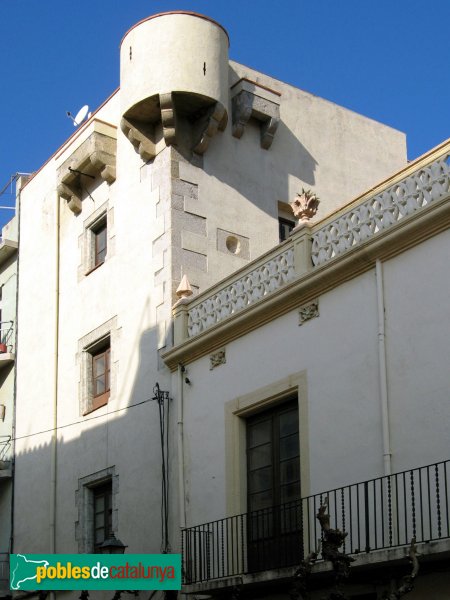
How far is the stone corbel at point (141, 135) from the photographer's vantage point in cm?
1941

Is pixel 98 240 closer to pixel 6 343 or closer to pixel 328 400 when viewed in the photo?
pixel 6 343

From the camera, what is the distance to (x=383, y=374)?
13.8m

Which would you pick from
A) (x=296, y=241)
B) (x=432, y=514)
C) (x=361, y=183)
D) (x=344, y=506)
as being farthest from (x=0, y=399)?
(x=432, y=514)

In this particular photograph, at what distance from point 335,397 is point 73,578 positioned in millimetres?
4936

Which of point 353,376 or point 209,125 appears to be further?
point 209,125

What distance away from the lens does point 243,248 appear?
1933 centimetres

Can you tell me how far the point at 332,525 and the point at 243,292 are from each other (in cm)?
400

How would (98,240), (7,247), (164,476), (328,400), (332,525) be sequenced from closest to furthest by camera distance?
(332,525)
(328,400)
(164,476)
(98,240)
(7,247)

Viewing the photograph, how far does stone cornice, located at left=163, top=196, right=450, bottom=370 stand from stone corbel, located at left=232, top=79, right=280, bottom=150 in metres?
3.84

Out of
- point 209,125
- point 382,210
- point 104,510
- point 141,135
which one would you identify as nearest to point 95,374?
point 104,510

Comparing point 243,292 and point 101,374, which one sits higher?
point 243,292

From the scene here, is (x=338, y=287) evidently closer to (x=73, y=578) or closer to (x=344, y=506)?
(x=344, y=506)

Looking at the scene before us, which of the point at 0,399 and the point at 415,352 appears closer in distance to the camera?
the point at 415,352

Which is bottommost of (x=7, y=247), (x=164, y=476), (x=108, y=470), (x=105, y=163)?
(x=164, y=476)
